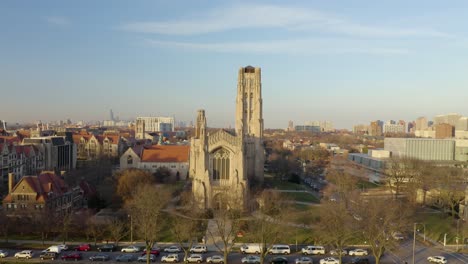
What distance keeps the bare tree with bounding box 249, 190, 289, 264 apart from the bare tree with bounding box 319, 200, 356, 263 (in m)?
4.00

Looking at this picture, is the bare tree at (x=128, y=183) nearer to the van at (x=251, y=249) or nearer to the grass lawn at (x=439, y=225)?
the van at (x=251, y=249)

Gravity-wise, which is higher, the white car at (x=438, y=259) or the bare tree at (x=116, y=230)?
the bare tree at (x=116, y=230)

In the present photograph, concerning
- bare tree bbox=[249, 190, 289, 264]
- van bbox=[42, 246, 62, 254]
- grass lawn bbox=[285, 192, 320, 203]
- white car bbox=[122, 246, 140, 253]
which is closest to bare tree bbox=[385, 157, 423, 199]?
grass lawn bbox=[285, 192, 320, 203]

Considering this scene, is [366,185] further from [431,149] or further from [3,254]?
[3,254]

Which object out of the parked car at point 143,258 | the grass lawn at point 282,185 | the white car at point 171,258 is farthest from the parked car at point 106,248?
the grass lawn at point 282,185

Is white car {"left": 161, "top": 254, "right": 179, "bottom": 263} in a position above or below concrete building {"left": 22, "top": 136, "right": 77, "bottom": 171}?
below

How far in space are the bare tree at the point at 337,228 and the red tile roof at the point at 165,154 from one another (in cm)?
4704

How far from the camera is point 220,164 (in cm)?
5581

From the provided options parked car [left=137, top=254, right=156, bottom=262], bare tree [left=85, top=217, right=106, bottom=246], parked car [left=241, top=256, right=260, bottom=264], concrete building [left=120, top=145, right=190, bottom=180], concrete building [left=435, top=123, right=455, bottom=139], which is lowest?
parked car [left=137, top=254, right=156, bottom=262]

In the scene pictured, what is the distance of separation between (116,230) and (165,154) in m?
44.9

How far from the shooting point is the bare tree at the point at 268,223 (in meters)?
35.0

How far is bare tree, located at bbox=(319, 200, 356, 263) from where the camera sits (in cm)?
3503

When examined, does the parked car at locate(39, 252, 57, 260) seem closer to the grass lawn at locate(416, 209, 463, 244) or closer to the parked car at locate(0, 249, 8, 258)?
the parked car at locate(0, 249, 8, 258)

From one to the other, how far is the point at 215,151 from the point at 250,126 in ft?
69.8
